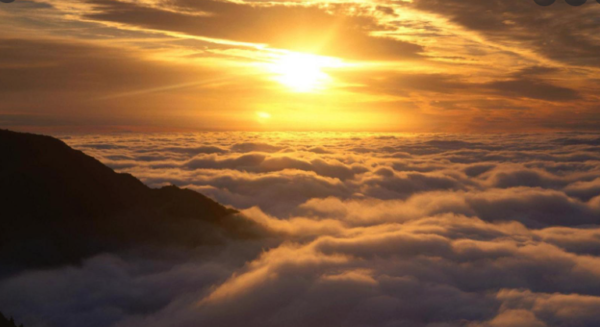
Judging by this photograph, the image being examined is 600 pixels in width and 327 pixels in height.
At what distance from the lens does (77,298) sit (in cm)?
7412

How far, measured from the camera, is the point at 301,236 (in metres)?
121

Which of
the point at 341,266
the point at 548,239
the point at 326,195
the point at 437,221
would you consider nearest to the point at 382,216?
the point at 437,221

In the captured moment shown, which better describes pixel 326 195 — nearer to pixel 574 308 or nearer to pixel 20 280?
pixel 574 308

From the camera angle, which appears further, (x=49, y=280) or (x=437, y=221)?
(x=437, y=221)

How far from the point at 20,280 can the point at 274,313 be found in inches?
1453

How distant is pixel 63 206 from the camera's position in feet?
200

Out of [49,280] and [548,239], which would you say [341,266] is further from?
[548,239]

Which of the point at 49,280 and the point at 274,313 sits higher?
the point at 49,280

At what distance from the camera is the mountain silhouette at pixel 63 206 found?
58.9 meters

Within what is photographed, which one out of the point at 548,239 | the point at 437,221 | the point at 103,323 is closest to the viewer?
the point at 103,323

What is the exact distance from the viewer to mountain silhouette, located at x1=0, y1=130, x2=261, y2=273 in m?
58.9

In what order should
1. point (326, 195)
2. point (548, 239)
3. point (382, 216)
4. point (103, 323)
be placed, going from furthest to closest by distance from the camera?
point (326, 195) < point (382, 216) < point (548, 239) < point (103, 323)

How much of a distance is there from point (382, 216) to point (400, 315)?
99852 mm

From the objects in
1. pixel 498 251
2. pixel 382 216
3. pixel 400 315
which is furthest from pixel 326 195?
pixel 400 315
